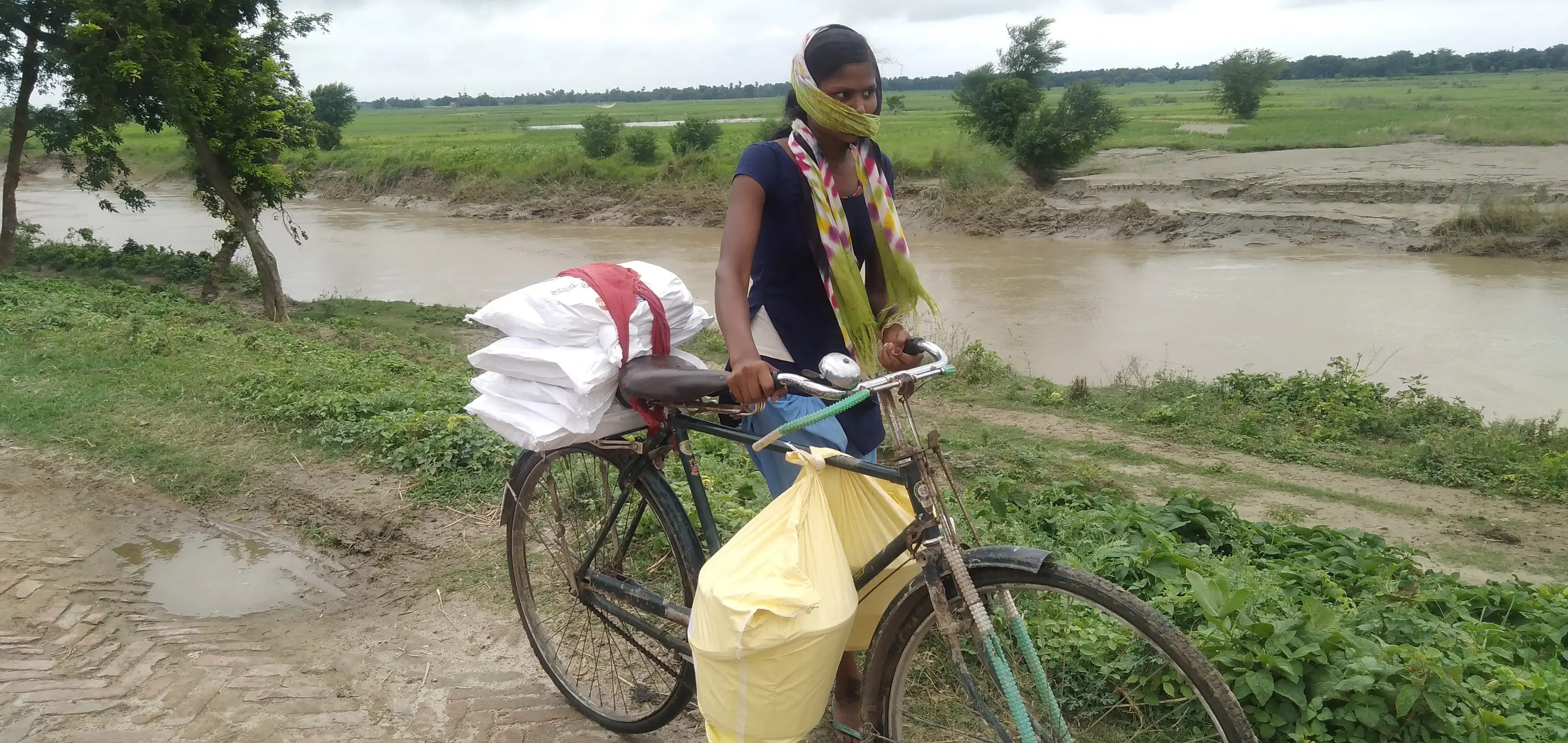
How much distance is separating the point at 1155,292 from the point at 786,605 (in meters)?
16.3

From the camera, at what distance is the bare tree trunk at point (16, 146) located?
1415cm

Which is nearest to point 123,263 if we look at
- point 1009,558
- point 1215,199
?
point 1009,558

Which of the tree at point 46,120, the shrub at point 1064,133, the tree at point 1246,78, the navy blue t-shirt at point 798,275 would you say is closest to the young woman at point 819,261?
the navy blue t-shirt at point 798,275

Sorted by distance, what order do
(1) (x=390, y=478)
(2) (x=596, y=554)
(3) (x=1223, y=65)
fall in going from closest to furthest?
1. (2) (x=596, y=554)
2. (1) (x=390, y=478)
3. (3) (x=1223, y=65)

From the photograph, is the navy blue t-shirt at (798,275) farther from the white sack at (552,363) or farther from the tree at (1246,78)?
the tree at (1246,78)

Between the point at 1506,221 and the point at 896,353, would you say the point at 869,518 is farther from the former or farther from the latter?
the point at 1506,221

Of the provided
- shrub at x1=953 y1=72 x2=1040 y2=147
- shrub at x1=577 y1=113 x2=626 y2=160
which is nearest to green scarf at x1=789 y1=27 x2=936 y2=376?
shrub at x1=953 y1=72 x2=1040 y2=147

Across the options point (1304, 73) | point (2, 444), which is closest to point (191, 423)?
point (2, 444)

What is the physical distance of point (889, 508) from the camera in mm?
2008

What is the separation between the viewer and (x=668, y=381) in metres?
2.18

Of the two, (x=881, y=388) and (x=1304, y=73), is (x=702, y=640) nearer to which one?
(x=881, y=388)

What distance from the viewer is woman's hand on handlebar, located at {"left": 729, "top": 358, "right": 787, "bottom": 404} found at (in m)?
1.97

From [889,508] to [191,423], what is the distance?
179 inches

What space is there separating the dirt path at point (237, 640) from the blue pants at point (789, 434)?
0.80 metres
